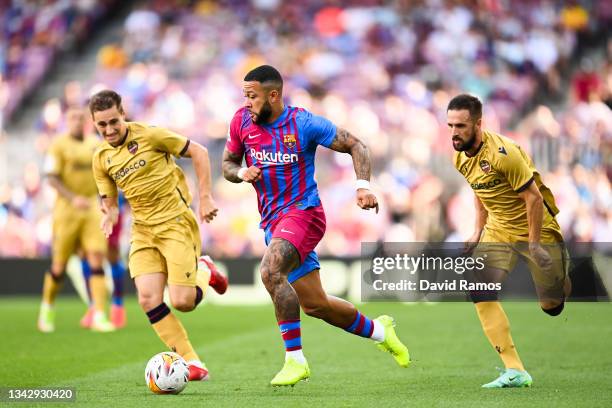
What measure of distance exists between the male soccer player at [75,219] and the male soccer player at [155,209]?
15.9ft

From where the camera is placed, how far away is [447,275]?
908cm

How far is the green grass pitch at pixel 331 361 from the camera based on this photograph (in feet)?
25.8

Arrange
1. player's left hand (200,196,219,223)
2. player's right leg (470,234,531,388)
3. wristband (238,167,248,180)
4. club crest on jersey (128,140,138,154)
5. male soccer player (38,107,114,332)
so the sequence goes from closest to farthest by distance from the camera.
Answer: wristband (238,167,248,180)
player's right leg (470,234,531,388)
player's left hand (200,196,219,223)
club crest on jersey (128,140,138,154)
male soccer player (38,107,114,332)

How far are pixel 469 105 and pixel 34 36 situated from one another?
2165 centimetres

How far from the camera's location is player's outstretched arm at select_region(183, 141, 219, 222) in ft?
28.5

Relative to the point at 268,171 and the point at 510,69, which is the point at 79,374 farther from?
the point at 510,69

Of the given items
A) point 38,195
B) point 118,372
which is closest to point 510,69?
point 38,195

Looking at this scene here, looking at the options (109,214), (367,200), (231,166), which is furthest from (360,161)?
(109,214)

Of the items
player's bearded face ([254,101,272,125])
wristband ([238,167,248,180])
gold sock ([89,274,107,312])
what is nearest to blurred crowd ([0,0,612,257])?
gold sock ([89,274,107,312])

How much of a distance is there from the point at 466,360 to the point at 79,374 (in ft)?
11.8

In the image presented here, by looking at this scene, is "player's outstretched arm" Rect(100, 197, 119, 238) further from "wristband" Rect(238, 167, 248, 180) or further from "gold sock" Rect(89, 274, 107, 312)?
"gold sock" Rect(89, 274, 107, 312)

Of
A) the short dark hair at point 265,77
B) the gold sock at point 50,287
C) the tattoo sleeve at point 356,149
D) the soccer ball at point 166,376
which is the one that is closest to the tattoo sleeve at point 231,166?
the short dark hair at point 265,77

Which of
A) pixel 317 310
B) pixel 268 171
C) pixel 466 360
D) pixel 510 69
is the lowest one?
pixel 466 360

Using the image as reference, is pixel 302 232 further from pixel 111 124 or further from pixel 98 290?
pixel 98 290
